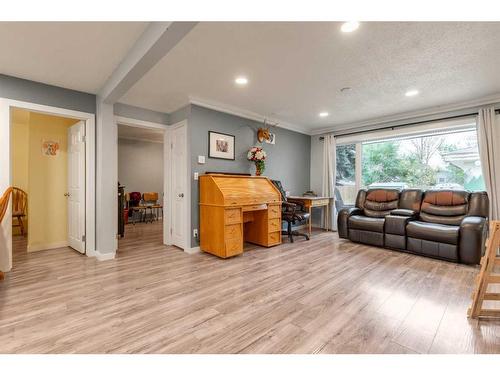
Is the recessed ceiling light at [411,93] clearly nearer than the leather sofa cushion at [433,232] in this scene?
No

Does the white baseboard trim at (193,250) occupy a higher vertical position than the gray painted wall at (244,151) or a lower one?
lower

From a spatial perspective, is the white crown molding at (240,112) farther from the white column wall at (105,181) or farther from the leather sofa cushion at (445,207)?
the leather sofa cushion at (445,207)

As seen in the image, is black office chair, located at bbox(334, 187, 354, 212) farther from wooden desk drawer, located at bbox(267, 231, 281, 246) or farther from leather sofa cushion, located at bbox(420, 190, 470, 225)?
wooden desk drawer, located at bbox(267, 231, 281, 246)

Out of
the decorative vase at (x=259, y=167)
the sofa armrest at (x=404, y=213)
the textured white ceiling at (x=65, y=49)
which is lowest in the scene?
the sofa armrest at (x=404, y=213)

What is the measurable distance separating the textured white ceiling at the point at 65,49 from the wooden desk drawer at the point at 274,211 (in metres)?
2.79

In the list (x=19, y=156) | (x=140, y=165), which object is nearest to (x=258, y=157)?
(x=140, y=165)

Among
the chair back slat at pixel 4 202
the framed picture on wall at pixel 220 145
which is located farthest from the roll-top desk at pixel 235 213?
the chair back slat at pixel 4 202

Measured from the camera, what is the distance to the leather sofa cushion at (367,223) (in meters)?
3.84

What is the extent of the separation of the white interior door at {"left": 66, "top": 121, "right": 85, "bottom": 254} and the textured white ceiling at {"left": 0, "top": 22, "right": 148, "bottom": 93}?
0.89 m

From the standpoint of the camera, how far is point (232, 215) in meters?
3.34

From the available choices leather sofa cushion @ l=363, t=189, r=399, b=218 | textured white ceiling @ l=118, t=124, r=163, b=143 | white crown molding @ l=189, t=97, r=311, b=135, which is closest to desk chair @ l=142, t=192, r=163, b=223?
textured white ceiling @ l=118, t=124, r=163, b=143

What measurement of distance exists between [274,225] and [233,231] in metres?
0.91

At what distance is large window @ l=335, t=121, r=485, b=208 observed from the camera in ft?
13.0
